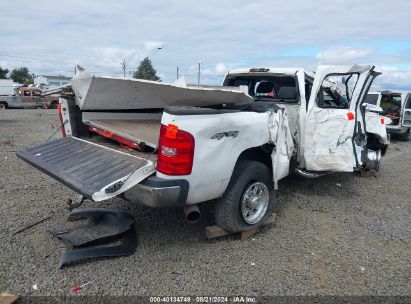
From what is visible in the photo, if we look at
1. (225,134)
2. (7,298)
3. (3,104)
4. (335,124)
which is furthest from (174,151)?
(3,104)

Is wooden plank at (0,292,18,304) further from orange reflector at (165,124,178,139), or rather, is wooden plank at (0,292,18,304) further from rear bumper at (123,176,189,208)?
orange reflector at (165,124,178,139)

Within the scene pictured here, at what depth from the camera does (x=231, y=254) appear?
3695 millimetres

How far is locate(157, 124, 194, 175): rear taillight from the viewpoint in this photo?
119 inches

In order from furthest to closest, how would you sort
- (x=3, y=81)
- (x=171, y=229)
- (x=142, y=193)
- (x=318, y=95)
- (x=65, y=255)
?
(x=3, y=81) < (x=318, y=95) < (x=171, y=229) < (x=65, y=255) < (x=142, y=193)

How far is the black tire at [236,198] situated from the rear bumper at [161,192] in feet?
2.17

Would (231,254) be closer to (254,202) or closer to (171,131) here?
(254,202)

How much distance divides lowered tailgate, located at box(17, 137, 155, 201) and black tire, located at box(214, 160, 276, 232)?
94 cm

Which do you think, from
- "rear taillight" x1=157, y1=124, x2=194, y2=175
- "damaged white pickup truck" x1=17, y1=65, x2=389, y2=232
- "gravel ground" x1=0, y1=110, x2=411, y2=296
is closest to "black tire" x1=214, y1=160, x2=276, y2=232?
"damaged white pickup truck" x1=17, y1=65, x2=389, y2=232

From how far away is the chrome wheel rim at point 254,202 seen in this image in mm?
3965

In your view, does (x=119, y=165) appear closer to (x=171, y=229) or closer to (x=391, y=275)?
(x=171, y=229)

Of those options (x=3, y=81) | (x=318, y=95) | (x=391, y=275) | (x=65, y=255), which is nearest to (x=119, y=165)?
(x=65, y=255)

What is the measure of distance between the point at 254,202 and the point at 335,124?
77.2 inches

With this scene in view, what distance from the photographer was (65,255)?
11.0 ft

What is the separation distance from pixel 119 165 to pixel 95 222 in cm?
114
